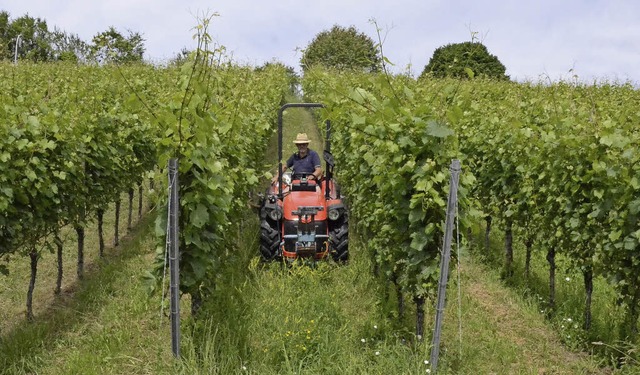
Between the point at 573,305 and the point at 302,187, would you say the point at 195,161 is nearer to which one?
the point at 302,187

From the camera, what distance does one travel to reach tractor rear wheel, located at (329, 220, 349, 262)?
5883 millimetres

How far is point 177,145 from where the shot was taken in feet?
11.6

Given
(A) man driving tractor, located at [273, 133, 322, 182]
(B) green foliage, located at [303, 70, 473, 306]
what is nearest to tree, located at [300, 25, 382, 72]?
(A) man driving tractor, located at [273, 133, 322, 182]

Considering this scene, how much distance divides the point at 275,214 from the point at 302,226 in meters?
0.35

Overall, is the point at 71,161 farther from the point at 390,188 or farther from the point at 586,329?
the point at 586,329

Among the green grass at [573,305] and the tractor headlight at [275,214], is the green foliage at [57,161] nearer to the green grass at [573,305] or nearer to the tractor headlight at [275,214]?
the tractor headlight at [275,214]

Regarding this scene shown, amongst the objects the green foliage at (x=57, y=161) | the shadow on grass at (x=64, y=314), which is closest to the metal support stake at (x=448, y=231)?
the green foliage at (x=57, y=161)

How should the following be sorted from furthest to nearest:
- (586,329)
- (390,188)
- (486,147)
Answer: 1. (486,147)
2. (586,329)
3. (390,188)

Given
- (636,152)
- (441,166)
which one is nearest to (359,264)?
(441,166)

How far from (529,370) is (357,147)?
118 inches

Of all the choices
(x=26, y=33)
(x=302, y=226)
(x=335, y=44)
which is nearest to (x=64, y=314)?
(x=302, y=226)

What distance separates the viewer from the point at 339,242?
19.3ft

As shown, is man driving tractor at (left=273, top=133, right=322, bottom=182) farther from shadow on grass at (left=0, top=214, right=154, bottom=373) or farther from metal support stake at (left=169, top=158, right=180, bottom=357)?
metal support stake at (left=169, top=158, right=180, bottom=357)

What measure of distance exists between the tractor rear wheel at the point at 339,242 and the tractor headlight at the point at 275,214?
59 cm
